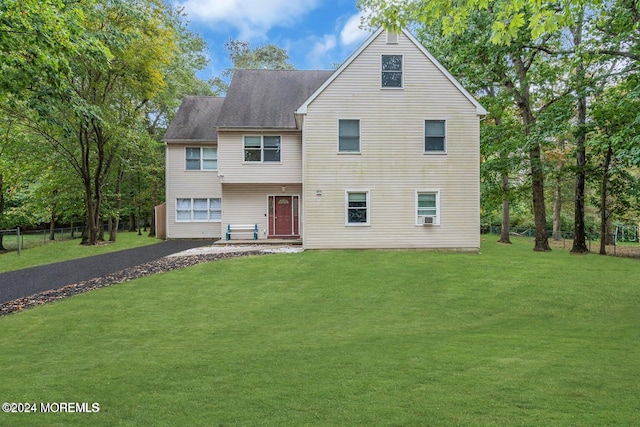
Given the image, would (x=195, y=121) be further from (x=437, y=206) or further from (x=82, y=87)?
(x=437, y=206)

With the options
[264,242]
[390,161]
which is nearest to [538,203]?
[390,161]

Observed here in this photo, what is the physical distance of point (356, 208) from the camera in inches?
647

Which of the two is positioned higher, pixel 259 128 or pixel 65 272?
pixel 259 128

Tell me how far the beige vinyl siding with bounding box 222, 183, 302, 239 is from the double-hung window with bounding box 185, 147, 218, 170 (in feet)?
8.91

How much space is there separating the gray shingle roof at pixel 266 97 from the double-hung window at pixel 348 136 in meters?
4.35

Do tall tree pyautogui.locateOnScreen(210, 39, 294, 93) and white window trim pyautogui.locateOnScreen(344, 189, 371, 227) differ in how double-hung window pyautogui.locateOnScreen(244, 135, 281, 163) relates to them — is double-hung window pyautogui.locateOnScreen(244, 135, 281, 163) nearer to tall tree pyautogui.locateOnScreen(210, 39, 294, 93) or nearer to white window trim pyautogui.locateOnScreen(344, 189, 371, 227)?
white window trim pyautogui.locateOnScreen(344, 189, 371, 227)

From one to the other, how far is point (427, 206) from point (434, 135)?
10.5 feet

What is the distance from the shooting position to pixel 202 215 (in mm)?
22594

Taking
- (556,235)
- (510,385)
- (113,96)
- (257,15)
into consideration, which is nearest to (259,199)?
(113,96)

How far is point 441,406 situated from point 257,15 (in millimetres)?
53094

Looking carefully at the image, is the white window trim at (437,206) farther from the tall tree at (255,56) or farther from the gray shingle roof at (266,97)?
the tall tree at (255,56)

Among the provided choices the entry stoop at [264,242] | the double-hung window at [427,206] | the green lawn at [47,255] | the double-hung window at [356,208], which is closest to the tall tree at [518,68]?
the double-hung window at [427,206]

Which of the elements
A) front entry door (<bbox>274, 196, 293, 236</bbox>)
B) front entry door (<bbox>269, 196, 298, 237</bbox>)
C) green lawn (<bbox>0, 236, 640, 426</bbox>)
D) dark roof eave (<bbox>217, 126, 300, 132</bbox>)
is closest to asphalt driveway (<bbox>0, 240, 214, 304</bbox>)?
green lawn (<bbox>0, 236, 640, 426</bbox>)

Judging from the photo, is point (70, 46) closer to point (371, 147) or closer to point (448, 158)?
point (371, 147)
